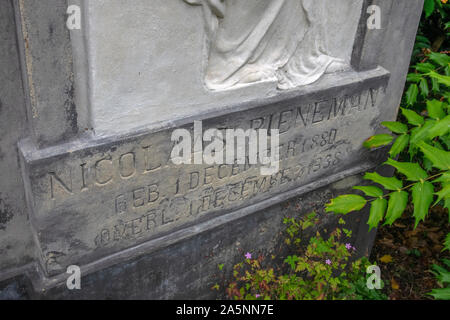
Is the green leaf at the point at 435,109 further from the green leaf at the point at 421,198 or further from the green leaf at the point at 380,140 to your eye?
the green leaf at the point at 421,198

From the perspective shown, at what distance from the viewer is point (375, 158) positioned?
377 cm

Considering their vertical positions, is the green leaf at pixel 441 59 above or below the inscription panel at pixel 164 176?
above

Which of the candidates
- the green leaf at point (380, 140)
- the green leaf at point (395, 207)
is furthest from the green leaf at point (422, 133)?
the green leaf at point (395, 207)

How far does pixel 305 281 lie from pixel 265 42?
5.18 feet

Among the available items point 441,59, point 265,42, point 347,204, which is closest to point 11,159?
point 265,42

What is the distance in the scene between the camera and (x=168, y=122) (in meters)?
2.61

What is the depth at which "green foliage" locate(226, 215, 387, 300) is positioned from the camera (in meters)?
3.28

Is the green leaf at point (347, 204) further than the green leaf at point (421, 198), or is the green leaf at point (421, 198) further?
the green leaf at point (347, 204)

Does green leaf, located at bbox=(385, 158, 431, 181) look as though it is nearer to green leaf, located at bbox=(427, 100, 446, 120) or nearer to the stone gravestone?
green leaf, located at bbox=(427, 100, 446, 120)

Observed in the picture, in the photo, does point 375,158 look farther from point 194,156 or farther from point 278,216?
point 194,156

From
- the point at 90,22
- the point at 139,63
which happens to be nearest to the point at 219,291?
the point at 139,63

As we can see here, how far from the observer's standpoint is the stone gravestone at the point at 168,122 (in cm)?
224

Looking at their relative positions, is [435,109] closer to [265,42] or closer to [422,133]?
[422,133]

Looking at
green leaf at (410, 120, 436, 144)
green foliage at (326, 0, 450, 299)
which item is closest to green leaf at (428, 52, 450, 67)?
green foliage at (326, 0, 450, 299)
